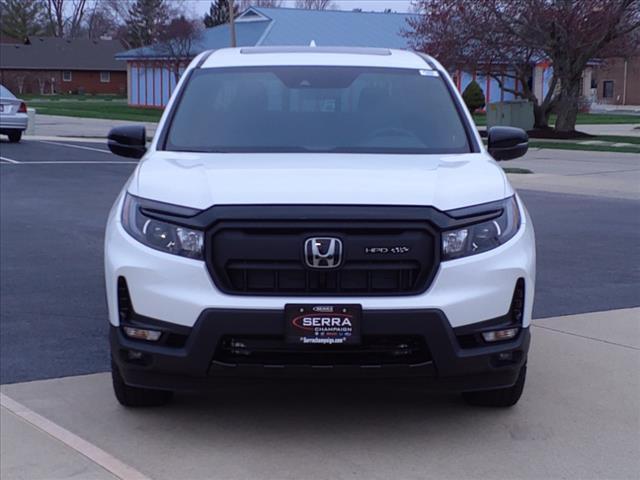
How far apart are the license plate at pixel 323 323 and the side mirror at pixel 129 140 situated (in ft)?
7.04

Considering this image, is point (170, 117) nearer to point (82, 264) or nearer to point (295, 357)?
point (295, 357)

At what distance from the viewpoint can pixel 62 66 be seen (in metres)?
93.5

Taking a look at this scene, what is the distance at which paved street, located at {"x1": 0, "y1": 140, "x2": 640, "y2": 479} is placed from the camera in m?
4.36

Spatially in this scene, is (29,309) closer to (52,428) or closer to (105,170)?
(52,428)

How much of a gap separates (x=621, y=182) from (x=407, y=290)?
13781mm

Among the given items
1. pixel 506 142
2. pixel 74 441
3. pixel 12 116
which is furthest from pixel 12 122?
pixel 74 441

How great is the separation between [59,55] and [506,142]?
3704 inches

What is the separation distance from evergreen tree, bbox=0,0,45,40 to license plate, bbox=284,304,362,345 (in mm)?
104833

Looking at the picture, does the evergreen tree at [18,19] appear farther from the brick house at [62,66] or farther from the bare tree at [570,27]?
the bare tree at [570,27]

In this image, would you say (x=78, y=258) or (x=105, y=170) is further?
(x=105, y=170)

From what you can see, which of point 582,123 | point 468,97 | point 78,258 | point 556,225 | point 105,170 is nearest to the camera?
point 78,258

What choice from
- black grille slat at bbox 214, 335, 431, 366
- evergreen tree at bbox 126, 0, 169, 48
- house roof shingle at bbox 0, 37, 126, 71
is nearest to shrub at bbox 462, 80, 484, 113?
evergreen tree at bbox 126, 0, 169, 48

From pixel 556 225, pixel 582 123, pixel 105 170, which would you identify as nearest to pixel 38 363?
pixel 556 225

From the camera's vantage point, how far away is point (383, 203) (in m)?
4.31
